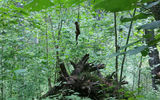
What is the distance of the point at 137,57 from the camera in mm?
5777

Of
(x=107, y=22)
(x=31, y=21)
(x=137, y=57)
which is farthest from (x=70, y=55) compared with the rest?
(x=137, y=57)

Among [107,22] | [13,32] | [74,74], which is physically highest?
[107,22]

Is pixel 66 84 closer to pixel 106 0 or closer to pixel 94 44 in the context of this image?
pixel 94 44

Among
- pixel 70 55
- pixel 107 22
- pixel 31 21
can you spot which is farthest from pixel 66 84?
pixel 107 22

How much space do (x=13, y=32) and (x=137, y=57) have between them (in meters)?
4.47

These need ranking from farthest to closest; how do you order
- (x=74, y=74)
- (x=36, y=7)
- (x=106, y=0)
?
1. (x=74, y=74)
2. (x=36, y=7)
3. (x=106, y=0)

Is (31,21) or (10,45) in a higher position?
(31,21)

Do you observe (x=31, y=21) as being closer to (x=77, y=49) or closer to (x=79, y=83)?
(x=77, y=49)

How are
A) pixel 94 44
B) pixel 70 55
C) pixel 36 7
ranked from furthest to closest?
pixel 94 44, pixel 70 55, pixel 36 7

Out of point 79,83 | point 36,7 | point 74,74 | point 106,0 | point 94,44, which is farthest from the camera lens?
point 94,44

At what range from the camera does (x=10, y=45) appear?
3.75 meters

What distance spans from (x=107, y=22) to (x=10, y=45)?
3114 millimetres

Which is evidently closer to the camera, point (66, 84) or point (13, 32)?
point (66, 84)

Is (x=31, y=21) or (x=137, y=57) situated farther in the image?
(x=137, y=57)
